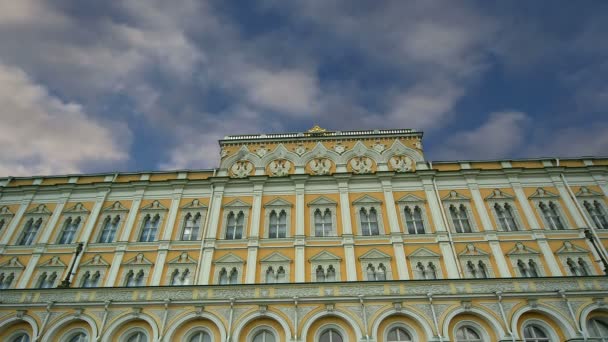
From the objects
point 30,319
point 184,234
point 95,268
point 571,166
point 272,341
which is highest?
point 571,166

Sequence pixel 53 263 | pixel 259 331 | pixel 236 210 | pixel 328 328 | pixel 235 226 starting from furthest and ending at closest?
pixel 236 210
pixel 235 226
pixel 53 263
pixel 259 331
pixel 328 328

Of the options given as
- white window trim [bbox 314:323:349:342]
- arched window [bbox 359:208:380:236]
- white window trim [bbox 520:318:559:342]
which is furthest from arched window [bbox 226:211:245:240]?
white window trim [bbox 520:318:559:342]

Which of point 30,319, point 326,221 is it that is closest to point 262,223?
Result: point 326,221

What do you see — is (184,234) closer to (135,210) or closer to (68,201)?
(135,210)

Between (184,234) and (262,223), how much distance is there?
20.3 feet

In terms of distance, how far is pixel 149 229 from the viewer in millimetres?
29031

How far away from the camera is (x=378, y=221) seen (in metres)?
28.2

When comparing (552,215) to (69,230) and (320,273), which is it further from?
(69,230)

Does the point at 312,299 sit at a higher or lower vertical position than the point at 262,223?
lower

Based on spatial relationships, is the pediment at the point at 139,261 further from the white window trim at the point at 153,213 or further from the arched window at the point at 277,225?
the arched window at the point at 277,225

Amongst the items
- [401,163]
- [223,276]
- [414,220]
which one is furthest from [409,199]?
[223,276]

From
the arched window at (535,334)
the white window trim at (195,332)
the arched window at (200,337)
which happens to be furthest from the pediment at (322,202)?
the arched window at (535,334)

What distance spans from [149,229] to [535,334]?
87.6 feet

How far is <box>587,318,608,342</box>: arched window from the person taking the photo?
18059 millimetres
